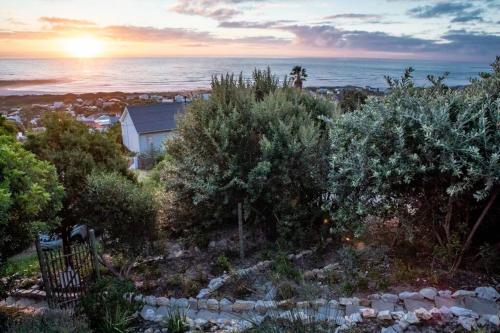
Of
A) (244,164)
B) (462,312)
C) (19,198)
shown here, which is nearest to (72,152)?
(19,198)

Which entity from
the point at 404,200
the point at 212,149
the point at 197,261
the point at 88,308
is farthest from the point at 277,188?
the point at 88,308

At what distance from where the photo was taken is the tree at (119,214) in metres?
6.89

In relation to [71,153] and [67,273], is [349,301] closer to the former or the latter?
[67,273]

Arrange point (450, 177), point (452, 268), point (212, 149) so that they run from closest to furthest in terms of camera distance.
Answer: point (450, 177) → point (452, 268) → point (212, 149)

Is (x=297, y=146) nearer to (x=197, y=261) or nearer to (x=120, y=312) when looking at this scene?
(x=197, y=261)

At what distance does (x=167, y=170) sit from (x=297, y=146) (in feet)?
10.9

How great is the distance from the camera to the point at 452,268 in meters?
5.12

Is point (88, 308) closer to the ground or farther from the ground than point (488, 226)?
closer to the ground

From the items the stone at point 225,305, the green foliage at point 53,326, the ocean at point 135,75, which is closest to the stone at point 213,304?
the stone at point 225,305

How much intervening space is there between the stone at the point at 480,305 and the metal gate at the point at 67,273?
5.49m

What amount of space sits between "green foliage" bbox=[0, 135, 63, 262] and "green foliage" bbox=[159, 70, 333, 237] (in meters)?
3.22

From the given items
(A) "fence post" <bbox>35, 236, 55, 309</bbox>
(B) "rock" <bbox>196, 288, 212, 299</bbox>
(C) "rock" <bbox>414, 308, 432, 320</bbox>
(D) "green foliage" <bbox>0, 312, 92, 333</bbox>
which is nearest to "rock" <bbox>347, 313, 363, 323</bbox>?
(C) "rock" <bbox>414, 308, 432, 320</bbox>

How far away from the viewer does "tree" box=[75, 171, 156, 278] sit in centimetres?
689

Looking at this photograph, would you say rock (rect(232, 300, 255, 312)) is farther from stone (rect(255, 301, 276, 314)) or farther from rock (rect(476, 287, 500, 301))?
rock (rect(476, 287, 500, 301))
